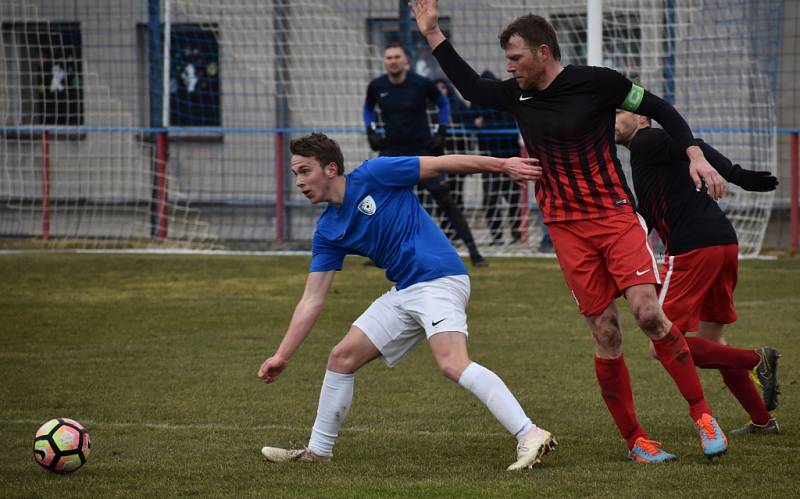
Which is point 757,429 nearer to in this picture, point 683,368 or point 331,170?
point 683,368

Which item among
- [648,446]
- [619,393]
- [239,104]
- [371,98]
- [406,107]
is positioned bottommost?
[648,446]

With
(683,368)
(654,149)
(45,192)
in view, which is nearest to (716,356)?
(683,368)

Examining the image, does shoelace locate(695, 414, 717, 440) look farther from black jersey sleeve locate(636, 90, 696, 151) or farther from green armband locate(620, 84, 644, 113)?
green armband locate(620, 84, 644, 113)

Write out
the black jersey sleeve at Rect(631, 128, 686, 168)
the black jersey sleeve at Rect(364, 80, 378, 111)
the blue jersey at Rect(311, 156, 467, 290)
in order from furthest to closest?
the black jersey sleeve at Rect(364, 80, 378, 111), the black jersey sleeve at Rect(631, 128, 686, 168), the blue jersey at Rect(311, 156, 467, 290)

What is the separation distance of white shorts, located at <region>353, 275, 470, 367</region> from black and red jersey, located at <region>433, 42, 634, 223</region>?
608 mm

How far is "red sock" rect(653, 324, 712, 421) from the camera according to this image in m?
5.67

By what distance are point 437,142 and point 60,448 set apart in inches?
340

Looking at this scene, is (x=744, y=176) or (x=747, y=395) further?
(x=747, y=395)

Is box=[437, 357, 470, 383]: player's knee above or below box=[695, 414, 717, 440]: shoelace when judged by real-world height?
above

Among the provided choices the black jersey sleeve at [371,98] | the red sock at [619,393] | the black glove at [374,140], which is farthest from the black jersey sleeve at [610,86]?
the black jersey sleeve at [371,98]

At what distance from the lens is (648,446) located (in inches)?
222

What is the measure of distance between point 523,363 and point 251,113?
12733mm

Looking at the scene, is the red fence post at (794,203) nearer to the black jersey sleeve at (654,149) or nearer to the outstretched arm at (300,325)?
the black jersey sleeve at (654,149)

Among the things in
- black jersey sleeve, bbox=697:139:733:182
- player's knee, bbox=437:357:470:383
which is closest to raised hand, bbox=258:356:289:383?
player's knee, bbox=437:357:470:383
